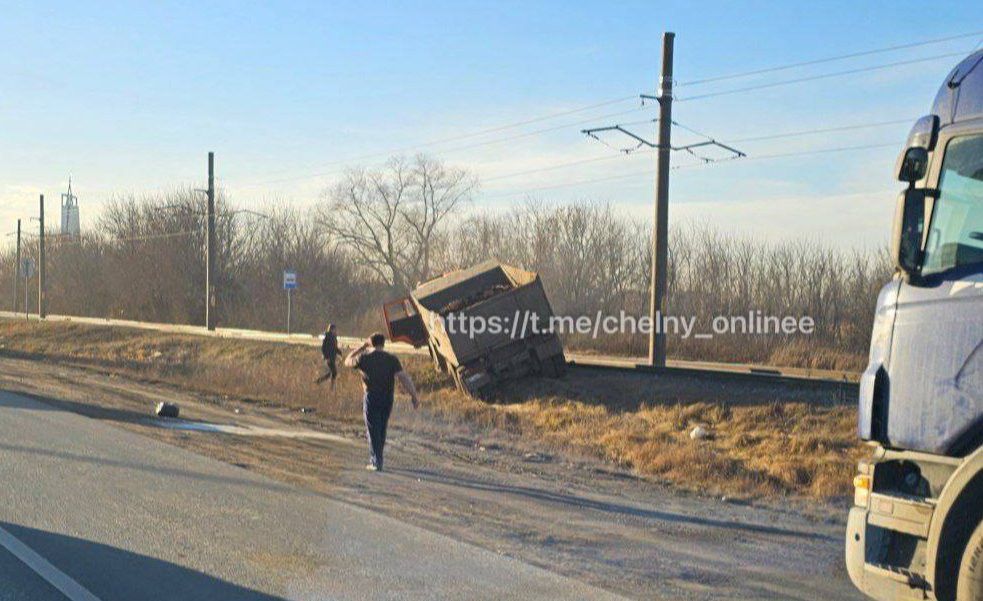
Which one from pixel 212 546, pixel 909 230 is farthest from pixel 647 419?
pixel 909 230

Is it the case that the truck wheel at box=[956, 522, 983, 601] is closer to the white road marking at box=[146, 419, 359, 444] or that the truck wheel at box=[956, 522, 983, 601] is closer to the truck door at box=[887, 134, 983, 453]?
the truck door at box=[887, 134, 983, 453]

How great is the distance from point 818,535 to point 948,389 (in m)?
4.81

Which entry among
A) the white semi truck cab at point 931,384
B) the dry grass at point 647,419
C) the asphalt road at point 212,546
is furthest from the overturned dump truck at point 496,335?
the white semi truck cab at point 931,384

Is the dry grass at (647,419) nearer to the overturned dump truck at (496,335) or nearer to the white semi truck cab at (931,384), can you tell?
the overturned dump truck at (496,335)

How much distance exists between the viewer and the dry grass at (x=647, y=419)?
516 inches

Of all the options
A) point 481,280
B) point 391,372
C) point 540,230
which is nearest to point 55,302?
point 540,230

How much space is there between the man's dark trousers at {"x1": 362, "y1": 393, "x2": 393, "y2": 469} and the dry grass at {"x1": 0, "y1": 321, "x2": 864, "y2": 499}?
3882 mm

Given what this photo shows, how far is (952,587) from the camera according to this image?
5.30m

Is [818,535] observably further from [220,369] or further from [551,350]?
[220,369]

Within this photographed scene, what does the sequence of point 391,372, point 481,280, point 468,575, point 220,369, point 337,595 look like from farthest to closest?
point 220,369
point 481,280
point 391,372
point 468,575
point 337,595

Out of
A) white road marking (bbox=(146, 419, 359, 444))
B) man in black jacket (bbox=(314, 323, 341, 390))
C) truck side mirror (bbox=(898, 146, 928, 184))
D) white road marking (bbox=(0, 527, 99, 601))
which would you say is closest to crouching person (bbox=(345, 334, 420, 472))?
white road marking (bbox=(146, 419, 359, 444))

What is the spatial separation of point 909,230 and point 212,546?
571cm

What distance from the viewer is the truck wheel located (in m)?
5.09

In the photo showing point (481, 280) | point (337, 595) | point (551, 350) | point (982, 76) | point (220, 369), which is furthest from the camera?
point (220, 369)
